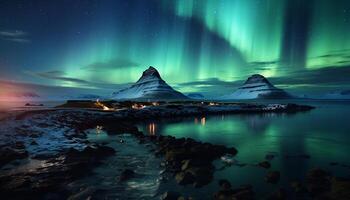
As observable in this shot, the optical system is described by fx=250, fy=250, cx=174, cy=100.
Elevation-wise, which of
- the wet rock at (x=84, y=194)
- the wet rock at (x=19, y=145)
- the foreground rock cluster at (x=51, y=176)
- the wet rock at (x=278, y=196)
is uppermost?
the wet rock at (x=19, y=145)

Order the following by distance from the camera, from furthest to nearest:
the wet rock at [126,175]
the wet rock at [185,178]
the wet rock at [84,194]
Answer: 1. the wet rock at [126,175]
2. the wet rock at [185,178]
3. the wet rock at [84,194]

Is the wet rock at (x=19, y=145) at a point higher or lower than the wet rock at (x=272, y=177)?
Result: higher

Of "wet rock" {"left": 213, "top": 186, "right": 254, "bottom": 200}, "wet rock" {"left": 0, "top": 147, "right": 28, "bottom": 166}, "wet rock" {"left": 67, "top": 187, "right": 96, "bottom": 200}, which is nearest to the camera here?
"wet rock" {"left": 213, "top": 186, "right": 254, "bottom": 200}

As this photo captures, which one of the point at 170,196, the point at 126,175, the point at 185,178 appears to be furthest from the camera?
the point at 126,175

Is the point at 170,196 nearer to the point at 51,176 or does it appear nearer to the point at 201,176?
the point at 201,176

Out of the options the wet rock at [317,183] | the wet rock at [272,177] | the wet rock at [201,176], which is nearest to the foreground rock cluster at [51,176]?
the wet rock at [201,176]

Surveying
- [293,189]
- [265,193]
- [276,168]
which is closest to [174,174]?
[265,193]

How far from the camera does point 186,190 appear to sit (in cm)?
1302

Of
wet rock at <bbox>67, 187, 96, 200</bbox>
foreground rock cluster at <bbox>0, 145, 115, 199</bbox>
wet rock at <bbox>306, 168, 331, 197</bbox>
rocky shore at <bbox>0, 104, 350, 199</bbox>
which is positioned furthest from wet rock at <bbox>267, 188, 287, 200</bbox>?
foreground rock cluster at <bbox>0, 145, 115, 199</bbox>

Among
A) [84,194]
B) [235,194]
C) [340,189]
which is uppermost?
[340,189]

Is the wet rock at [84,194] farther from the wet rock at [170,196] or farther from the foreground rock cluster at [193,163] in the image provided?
the foreground rock cluster at [193,163]

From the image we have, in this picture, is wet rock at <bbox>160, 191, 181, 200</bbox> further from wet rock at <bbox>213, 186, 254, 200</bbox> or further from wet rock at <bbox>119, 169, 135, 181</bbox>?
wet rock at <bbox>119, 169, 135, 181</bbox>

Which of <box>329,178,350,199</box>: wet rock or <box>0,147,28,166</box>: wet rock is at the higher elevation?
<box>329,178,350,199</box>: wet rock

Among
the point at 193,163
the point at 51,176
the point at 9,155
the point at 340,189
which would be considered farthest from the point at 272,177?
the point at 9,155
